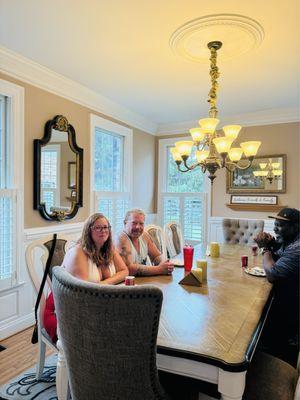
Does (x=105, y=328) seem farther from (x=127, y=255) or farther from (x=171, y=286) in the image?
(x=127, y=255)

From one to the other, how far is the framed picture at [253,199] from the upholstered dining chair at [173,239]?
1482 millimetres

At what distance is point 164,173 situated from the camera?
535 cm

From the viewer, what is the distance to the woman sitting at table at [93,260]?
1.81m

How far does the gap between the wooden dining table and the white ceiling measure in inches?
74.9

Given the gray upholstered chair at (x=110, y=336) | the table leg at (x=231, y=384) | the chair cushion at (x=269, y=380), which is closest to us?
the gray upholstered chair at (x=110, y=336)

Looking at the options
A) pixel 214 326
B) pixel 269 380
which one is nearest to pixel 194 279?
pixel 214 326

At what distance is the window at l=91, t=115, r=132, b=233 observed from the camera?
155 inches

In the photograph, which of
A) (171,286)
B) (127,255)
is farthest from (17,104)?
(171,286)

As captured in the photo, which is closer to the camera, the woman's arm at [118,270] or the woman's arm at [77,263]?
the woman's arm at [77,263]

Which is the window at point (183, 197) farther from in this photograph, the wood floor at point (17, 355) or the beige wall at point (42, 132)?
the wood floor at point (17, 355)

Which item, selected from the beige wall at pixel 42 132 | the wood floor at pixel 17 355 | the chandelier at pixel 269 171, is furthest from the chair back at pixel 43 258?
the chandelier at pixel 269 171

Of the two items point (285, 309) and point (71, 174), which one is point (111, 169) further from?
point (285, 309)

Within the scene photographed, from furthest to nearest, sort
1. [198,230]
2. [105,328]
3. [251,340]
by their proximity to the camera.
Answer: [198,230]
[251,340]
[105,328]

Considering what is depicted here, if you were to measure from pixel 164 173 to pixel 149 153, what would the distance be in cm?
47
